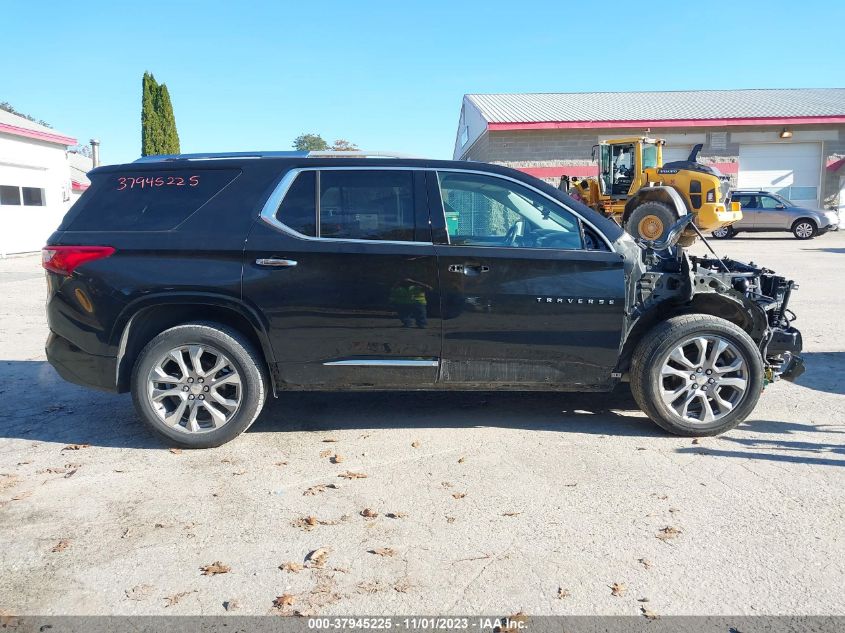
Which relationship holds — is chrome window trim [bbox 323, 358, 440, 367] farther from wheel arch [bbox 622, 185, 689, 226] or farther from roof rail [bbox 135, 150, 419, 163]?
wheel arch [bbox 622, 185, 689, 226]

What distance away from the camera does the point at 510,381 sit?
4539 mm

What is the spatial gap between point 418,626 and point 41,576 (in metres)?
1.72

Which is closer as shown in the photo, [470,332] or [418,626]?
[418,626]

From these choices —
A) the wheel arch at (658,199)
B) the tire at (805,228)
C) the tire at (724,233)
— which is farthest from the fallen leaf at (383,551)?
the tire at (805,228)

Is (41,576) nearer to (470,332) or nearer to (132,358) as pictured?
(132,358)

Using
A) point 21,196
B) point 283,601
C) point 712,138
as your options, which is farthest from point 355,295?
point 712,138

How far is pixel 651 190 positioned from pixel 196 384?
46.7 ft

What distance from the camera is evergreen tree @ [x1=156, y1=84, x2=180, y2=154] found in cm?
2741

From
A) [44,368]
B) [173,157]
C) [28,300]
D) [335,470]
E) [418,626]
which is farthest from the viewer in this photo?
[28,300]

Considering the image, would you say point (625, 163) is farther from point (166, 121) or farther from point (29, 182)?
point (166, 121)

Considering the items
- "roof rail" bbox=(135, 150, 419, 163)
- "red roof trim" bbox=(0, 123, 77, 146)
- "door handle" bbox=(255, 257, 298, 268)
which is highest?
"red roof trim" bbox=(0, 123, 77, 146)

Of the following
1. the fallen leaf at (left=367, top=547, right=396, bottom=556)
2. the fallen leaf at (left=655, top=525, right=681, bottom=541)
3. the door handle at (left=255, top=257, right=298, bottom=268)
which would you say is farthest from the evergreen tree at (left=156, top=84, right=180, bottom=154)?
A: the fallen leaf at (left=655, top=525, right=681, bottom=541)

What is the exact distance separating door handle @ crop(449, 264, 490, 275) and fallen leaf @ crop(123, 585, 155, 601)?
2.48 m

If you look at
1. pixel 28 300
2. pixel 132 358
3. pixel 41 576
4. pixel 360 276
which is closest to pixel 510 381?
pixel 360 276
